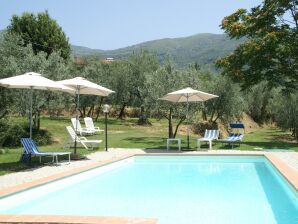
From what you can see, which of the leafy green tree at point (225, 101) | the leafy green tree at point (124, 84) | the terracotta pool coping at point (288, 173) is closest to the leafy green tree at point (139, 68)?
the leafy green tree at point (124, 84)

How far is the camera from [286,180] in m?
10.1

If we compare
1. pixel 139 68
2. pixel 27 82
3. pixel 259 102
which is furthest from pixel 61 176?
pixel 259 102

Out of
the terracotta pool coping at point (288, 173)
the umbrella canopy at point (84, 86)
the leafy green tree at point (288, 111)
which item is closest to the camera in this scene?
the terracotta pool coping at point (288, 173)

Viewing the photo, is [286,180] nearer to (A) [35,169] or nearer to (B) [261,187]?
(B) [261,187]

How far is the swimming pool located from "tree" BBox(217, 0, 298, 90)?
10.3 m

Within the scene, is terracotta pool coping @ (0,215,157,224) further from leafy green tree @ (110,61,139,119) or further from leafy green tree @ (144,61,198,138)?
leafy green tree @ (110,61,139,119)

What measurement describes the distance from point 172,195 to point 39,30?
3644 cm

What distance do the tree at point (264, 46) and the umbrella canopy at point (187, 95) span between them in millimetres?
5147

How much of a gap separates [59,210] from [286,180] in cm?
587

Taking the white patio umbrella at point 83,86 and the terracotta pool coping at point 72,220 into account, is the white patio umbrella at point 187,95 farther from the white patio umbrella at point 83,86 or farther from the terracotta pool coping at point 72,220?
the terracotta pool coping at point 72,220

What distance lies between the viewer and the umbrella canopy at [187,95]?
18.9m

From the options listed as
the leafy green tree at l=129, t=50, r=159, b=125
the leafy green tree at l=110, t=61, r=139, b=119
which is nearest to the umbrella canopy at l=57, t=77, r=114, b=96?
the leafy green tree at l=129, t=50, r=159, b=125

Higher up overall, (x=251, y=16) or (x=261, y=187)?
(x=251, y=16)

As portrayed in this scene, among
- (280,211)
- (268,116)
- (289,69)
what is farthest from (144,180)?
(268,116)
